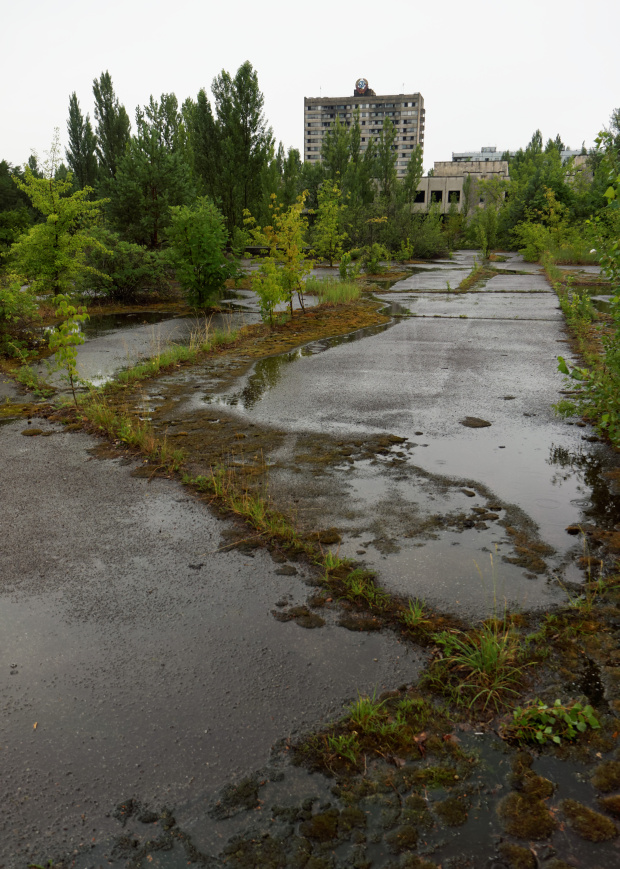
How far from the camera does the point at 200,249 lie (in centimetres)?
1470

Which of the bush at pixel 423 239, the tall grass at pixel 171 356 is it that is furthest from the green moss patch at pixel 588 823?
the bush at pixel 423 239

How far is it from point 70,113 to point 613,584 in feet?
157

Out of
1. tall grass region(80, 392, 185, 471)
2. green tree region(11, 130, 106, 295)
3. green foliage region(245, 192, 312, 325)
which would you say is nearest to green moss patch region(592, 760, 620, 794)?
tall grass region(80, 392, 185, 471)

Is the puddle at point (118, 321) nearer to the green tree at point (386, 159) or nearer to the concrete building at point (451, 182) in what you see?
the green tree at point (386, 159)

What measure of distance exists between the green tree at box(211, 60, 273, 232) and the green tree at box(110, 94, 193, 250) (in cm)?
1272

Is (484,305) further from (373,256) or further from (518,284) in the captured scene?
(373,256)

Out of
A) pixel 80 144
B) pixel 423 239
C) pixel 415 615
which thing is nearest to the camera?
pixel 415 615

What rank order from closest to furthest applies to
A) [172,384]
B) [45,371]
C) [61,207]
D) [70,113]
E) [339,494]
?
[339,494] < [172,384] < [45,371] < [61,207] < [70,113]

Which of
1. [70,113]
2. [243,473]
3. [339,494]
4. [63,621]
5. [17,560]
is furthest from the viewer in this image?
[70,113]

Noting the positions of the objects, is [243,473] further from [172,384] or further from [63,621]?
[172,384]

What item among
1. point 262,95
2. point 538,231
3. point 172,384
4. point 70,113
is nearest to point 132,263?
point 172,384

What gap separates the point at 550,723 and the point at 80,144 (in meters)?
47.4

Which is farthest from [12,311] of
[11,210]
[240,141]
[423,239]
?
[423,239]

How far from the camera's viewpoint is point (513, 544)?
4.20 metres
